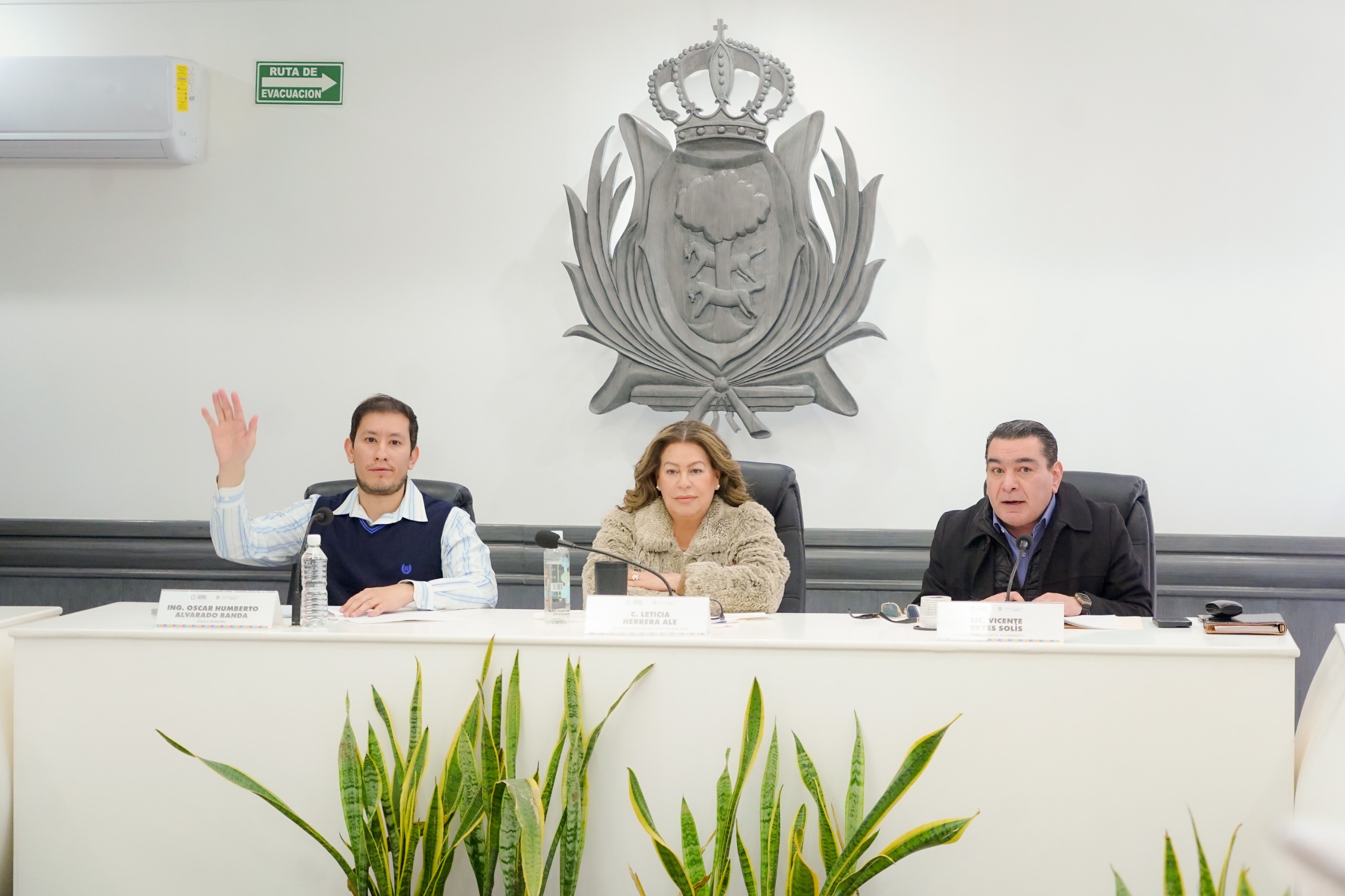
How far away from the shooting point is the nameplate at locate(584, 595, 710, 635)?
183 centimetres

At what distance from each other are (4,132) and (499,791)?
125 inches

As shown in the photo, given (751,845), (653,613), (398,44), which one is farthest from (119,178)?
(751,845)

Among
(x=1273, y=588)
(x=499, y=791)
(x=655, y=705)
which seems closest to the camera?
(x=499, y=791)

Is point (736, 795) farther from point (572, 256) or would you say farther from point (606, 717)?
point (572, 256)

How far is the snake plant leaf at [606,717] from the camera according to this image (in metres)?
1.73

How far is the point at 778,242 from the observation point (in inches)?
137

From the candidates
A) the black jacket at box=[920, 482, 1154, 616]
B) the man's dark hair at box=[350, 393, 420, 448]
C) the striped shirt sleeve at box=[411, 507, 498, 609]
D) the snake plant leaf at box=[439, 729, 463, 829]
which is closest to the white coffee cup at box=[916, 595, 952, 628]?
the black jacket at box=[920, 482, 1154, 616]

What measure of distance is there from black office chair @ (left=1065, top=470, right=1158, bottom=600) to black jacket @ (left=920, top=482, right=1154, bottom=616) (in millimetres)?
41

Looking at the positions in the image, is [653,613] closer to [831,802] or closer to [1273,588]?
[831,802]

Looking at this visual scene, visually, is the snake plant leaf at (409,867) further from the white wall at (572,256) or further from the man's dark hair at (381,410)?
the white wall at (572,256)

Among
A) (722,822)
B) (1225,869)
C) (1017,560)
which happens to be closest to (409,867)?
(722,822)

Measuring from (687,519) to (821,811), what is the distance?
3.47 feet

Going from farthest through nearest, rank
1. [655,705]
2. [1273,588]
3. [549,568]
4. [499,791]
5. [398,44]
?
[398,44]
[1273,588]
[549,568]
[655,705]
[499,791]

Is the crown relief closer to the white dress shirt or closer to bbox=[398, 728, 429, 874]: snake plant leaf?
the white dress shirt
